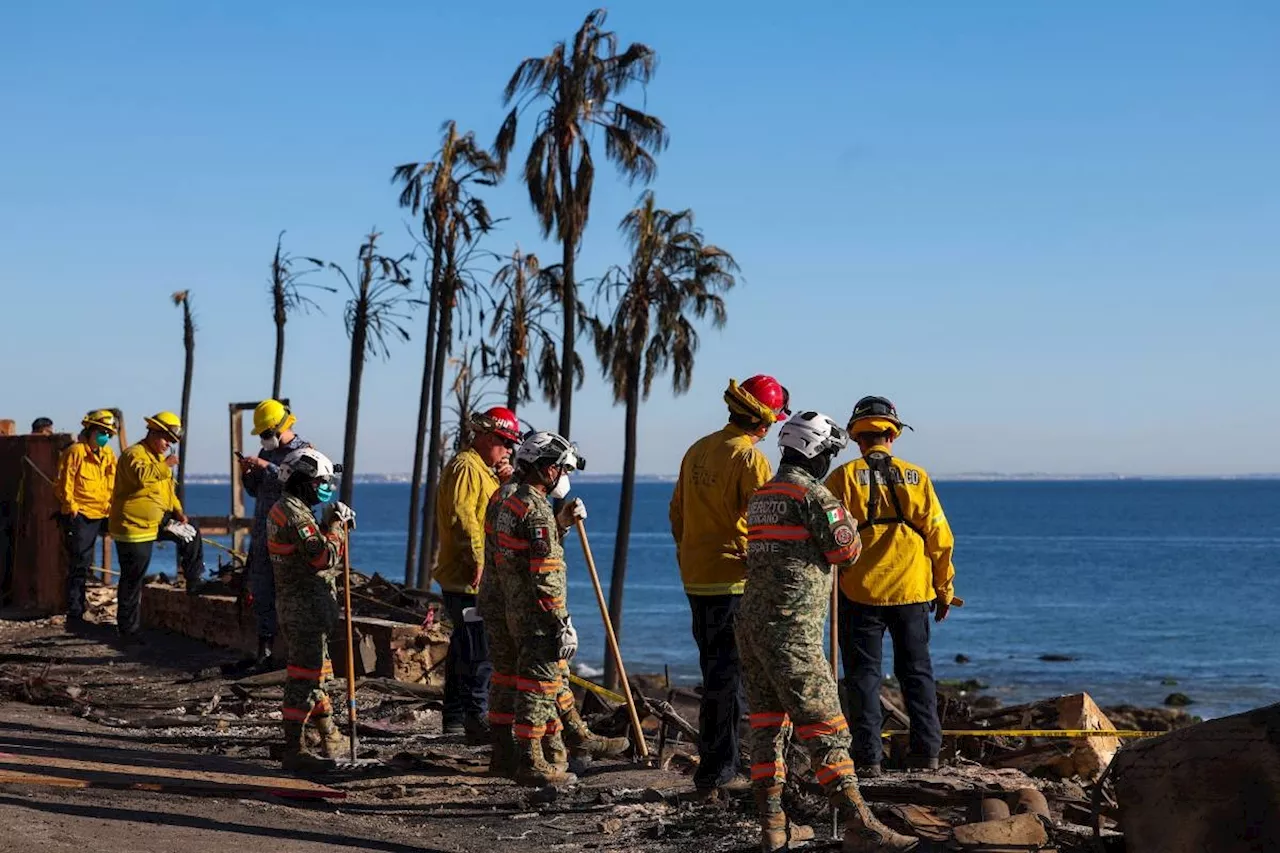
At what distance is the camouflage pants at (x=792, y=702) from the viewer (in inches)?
268

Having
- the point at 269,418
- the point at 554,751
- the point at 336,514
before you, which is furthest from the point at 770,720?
the point at 269,418

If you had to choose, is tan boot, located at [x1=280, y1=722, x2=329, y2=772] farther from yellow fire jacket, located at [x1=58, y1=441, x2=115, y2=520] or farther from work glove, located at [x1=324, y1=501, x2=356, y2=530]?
yellow fire jacket, located at [x1=58, y1=441, x2=115, y2=520]

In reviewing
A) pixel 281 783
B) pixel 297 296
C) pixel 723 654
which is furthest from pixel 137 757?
pixel 297 296

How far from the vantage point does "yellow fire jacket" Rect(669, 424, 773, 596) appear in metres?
8.04

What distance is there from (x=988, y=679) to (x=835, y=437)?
3767cm

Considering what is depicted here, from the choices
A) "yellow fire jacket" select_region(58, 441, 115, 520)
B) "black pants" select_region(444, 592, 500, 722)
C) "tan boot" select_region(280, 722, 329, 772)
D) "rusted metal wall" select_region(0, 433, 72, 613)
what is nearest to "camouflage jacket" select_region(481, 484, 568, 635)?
"black pants" select_region(444, 592, 500, 722)

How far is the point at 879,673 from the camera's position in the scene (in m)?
8.68

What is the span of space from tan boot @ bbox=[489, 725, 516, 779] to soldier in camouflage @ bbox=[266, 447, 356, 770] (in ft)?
3.74

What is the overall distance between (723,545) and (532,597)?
4.24 feet

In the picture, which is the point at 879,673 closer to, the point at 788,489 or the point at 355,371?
the point at 788,489

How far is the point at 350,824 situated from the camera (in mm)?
7969

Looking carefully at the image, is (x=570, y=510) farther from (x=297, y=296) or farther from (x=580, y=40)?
(x=297, y=296)

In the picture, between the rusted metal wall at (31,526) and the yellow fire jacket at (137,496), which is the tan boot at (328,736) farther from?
the rusted metal wall at (31,526)

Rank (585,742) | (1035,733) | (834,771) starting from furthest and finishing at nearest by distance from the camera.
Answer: (585,742) < (1035,733) < (834,771)
